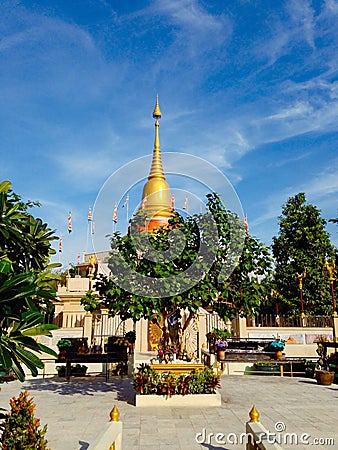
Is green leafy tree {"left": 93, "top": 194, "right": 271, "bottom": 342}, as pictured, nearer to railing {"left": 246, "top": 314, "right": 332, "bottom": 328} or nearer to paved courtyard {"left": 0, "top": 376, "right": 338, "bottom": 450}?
paved courtyard {"left": 0, "top": 376, "right": 338, "bottom": 450}

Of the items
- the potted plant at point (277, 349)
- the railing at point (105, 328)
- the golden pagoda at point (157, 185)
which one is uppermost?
the golden pagoda at point (157, 185)

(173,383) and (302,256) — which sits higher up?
(302,256)

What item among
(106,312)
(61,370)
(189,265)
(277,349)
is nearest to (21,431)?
(189,265)

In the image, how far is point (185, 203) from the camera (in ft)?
36.1

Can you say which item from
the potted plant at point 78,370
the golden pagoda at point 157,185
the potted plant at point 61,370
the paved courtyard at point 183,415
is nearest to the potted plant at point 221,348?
the paved courtyard at point 183,415

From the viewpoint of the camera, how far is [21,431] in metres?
5.14

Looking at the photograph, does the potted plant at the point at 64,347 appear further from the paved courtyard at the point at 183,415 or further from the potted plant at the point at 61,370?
the paved courtyard at the point at 183,415

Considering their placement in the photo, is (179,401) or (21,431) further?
(179,401)

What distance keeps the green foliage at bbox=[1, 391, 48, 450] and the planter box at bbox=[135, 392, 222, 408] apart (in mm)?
5161

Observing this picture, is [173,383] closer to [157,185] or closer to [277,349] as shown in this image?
[277,349]

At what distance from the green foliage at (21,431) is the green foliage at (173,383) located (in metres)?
5.30

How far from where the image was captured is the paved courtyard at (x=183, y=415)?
7355mm

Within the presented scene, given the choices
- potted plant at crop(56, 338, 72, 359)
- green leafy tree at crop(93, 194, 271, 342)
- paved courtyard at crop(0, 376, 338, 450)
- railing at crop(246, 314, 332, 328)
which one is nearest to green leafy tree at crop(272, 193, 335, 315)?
railing at crop(246, 314, 332, 328)

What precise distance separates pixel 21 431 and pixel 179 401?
226 inches
